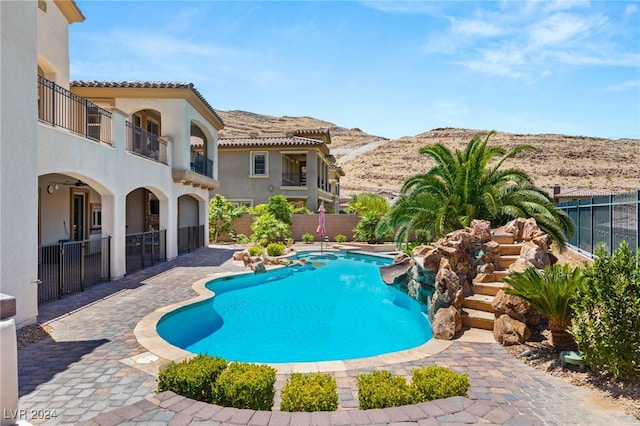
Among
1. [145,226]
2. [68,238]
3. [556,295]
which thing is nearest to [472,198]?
[556,295]

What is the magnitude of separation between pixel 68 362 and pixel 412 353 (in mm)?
5564

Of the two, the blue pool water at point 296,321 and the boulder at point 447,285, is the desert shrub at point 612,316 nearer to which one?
the boulder at point 447,285

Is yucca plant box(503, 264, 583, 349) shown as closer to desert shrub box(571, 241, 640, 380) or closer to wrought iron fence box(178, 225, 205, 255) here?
desert shrub box(571, 241, 640, 380)

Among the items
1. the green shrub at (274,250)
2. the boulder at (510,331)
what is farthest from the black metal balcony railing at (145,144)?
the boulder at (510,331)

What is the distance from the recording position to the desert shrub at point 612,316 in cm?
458

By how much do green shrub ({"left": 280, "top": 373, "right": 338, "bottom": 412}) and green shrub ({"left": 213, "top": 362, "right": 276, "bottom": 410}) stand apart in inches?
9.0

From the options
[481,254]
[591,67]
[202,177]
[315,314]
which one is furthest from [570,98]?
[202,177]

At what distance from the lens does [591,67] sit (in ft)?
48.0

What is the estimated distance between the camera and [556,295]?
5836mm

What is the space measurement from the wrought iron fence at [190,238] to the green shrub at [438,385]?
17.0 metres

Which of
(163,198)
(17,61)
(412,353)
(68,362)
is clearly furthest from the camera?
(163,198)

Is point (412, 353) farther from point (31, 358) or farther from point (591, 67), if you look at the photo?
point (591, 67)

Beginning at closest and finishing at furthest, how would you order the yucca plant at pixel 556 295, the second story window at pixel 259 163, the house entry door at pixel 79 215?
the yucca plant at pixel 556 295 < the house entry door at pixel 79 215 < the second story window at pixel 259 163

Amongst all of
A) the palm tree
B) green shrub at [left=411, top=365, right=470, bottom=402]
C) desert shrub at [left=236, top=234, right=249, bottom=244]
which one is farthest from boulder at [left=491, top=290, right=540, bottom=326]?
→ desert shrub at [left=236, top=234, right=249, bottom=244]
